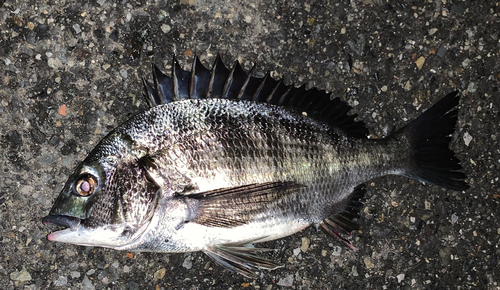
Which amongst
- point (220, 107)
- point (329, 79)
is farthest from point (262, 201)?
point (329, 79)

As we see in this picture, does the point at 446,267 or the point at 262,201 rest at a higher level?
the point at 262,201

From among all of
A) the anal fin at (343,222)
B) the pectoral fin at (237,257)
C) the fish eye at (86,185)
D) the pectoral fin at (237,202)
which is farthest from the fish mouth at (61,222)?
the anal fin at (343,222)

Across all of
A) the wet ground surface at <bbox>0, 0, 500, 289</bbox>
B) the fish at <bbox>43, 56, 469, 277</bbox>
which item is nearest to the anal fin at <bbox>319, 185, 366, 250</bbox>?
the fish at <bbox>43, 56, 469, 277</bbox>

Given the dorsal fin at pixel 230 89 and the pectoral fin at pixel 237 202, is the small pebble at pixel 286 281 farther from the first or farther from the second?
the dorsal fin at pixel 230 89

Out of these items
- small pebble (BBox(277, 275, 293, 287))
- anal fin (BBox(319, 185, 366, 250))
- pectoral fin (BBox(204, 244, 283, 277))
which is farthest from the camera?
small pebble (BBox(277, 275, 293, 287))

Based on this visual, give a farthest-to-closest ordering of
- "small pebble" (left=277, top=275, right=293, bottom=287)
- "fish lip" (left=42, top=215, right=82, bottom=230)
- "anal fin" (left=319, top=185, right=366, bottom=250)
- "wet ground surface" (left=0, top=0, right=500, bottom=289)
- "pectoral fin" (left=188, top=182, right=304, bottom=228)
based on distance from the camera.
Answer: "small pebble" (left=277, top=275, right=293, bottom=287) < "wet ground surface" (left=0, top=0, right=500, bottom=289) < "anal fin" (left=319, top=185, right=366, bottom=250) < "pectoral fin" (left=188, top=182, right=304, bottom=228) < "fish lip" (left=42, top=215, right=82, bottom=230)

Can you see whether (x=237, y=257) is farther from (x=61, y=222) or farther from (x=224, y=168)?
(x=61, y=222)

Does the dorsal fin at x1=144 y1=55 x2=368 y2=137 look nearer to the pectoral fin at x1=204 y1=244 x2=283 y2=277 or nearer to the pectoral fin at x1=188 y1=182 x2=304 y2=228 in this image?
the pectoral fin at x1=188 y1=182 x2=304 y2=228

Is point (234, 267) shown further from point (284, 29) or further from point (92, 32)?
point (92, 32)
